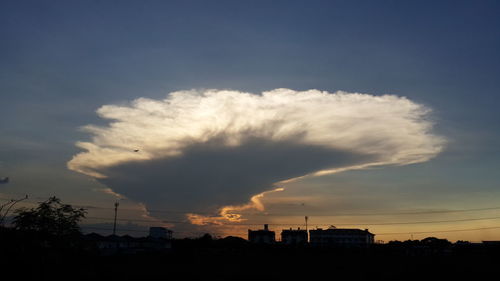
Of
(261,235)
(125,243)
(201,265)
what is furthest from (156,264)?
(261,235)

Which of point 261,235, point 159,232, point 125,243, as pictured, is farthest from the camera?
point 159,232

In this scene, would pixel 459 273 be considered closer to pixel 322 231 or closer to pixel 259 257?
pixel 259 257


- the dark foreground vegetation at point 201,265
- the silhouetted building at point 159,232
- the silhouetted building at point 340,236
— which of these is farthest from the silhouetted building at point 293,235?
the dark foreground vegetation at point 201,265

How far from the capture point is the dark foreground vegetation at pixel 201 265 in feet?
110

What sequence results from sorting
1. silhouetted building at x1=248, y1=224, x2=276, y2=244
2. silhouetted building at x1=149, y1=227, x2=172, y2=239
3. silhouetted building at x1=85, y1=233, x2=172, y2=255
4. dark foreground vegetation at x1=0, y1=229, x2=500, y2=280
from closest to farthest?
1. dark foreground vegetation at x1=0, y1=229, x2=500, y2=280
2. silhouetted building at x1=85, y1=233, x2=172, y2=255
3. silhouetted building at x1=248, y1=224, x2=276, y2=244
4. silhouetted building at x1=149, y1=227, x2=172, y2=239

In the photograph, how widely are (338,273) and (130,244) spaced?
9541 centimetres

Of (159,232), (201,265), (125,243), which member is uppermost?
(159,232)

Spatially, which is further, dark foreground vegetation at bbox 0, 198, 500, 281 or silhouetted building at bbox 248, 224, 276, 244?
silhouetted building at bbox 248, 224, 276, 244

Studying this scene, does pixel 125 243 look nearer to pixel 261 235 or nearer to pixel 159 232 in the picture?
pixel 159 232

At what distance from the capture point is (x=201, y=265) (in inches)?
2406

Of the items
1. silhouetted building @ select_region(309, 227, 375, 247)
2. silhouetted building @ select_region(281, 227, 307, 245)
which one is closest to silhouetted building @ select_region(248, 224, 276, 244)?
silhouetted building @ select_region(281, 227, 307, 245)

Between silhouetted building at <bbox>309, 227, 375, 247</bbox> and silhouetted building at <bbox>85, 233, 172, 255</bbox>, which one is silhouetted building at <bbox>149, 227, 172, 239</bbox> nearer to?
silhouetted building at <bbox>85, 233, 172, 255</bbox>

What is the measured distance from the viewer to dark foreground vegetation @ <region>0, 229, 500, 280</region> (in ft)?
110

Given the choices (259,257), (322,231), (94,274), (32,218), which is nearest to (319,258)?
(259,257)
